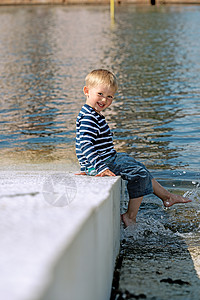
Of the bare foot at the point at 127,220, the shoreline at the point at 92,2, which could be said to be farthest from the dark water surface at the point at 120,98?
the shoreline at the point at 92,2

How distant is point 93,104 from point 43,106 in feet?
23.2

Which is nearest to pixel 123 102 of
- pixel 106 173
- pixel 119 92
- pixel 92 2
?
pixel 119 92

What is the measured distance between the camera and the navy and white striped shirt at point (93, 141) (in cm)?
405

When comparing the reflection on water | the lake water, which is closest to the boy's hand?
the lake water

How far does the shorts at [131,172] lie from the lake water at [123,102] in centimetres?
58

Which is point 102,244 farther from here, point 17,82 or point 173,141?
point 17,82

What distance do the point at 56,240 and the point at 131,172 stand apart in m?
2.30

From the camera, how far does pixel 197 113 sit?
9.83 meters

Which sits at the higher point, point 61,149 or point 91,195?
point 91,195

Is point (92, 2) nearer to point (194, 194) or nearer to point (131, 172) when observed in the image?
point (194, 194)

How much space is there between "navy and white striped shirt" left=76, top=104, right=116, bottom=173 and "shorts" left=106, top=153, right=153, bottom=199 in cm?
8

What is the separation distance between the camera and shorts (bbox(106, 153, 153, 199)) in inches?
164

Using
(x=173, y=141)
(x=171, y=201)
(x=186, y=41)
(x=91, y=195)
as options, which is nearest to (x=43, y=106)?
(x=173, y=141)

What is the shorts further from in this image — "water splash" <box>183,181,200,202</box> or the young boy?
"water splash" <box>183,181,200,202</box>
